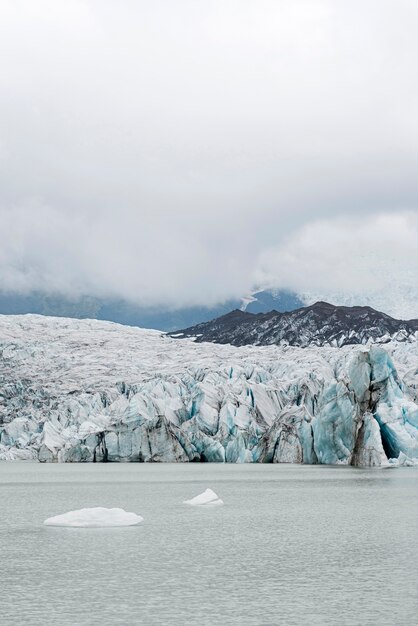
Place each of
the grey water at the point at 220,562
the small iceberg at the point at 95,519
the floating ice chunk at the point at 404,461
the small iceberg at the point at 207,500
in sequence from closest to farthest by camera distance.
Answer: the grey water at the point at 220,562 < the small iceberg at the point at 95,519 < the small iceberg at the point at 207,500 < the floating ice chunk at the point at 404,461

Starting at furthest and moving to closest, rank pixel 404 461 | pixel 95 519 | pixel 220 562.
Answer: pixel 404 461
pixel 95 519
pixel 220 562

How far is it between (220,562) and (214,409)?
59.0m

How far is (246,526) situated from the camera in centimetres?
2694

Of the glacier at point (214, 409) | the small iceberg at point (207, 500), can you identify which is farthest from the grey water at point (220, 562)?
the glacier at point (214, 409)

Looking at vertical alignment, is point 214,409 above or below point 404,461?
above

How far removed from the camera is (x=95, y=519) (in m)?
25.9

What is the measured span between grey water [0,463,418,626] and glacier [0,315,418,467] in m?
22.6

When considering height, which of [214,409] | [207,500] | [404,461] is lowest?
[404,461]

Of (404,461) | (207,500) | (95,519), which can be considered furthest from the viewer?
(404,461)

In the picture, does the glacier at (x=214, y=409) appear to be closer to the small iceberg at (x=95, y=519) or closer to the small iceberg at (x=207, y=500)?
the small iceberg at (x=207, y=500)

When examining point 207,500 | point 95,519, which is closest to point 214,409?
point 207,500

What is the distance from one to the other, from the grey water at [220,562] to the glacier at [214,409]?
892 inches

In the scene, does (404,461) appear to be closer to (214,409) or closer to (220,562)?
(214,409)

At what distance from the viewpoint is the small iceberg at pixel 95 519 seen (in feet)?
84.8
